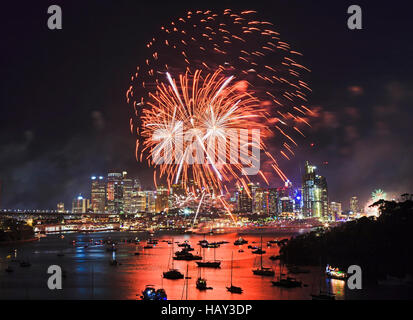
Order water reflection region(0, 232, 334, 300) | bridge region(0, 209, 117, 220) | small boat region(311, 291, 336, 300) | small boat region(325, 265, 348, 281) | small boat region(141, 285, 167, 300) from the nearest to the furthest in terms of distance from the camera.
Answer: small boat region(141, 285, 167, 300)
small boat region(311, 291, 336, 300)
water reflection region(0, 232, 334, 300)
small boat region(325, 265, 348, 281)
bridge region(0, 209, 117, 220)

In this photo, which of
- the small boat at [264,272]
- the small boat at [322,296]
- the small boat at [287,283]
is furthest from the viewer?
the small boat at [264,272]

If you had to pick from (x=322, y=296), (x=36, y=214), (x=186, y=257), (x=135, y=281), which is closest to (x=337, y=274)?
(x=322, y=296)

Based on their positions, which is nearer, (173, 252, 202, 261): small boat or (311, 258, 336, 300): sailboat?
(311, 258, 336, 300): sailboat

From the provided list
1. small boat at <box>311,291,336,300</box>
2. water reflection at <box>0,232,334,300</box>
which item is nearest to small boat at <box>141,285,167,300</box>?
water reflection at <box>0,232,334,300</box>

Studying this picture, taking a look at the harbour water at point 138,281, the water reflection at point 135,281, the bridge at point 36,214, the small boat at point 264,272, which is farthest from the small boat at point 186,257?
the bridge at point 36,214

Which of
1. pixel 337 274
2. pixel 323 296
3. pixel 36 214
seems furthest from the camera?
pixel 36 214

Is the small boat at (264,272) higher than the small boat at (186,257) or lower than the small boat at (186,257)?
higher

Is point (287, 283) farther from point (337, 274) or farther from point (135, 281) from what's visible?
point (135, 281)

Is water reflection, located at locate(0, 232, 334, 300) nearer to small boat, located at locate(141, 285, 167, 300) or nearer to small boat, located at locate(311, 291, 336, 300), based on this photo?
small boat, located at locate(311, 291, 336, 300)

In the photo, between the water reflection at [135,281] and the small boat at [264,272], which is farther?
the small boat at [264,272]

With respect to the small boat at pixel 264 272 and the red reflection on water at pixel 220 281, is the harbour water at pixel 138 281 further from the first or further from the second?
the small boat at pixel 264 272

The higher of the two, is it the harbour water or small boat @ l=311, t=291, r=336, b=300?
small boat @ l=311, t=291, r=336, b=300
